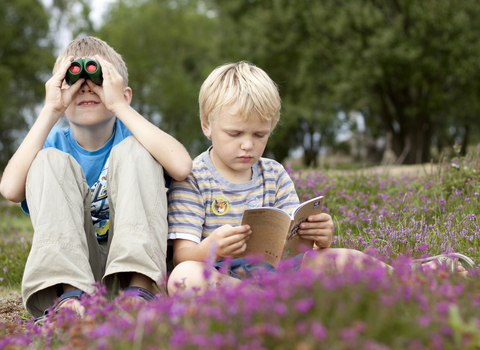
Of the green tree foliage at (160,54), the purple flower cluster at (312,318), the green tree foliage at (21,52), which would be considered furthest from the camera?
the green tree foliage at (160,54)

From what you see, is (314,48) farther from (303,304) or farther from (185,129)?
(303,304)

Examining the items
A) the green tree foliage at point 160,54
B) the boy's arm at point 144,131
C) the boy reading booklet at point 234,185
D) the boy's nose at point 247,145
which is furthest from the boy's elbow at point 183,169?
the green tree foliage at point 160,54

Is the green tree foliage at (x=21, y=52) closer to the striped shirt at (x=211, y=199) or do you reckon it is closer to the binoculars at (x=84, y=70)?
the binoculars at (x=84, y=70)

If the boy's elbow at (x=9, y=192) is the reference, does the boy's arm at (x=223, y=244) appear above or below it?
below

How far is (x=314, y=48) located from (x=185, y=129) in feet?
48.7

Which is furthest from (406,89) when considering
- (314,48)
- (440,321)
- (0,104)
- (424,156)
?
(440,321)

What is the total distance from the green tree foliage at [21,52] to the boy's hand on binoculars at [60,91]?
20.7 meters

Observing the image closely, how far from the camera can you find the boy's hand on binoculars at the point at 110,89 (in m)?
3.00

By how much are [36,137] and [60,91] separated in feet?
1.15

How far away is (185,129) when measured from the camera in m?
32.0

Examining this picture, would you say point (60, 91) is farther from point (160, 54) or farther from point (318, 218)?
point (160, 54)

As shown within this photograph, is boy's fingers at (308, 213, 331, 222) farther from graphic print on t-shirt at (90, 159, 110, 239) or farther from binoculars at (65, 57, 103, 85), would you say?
binoculars at (65, 57, 103, 85)

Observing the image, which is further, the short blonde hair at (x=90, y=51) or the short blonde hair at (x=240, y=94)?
the short blonde hair at (x=90, y=51)

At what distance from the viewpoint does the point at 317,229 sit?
2.79m
